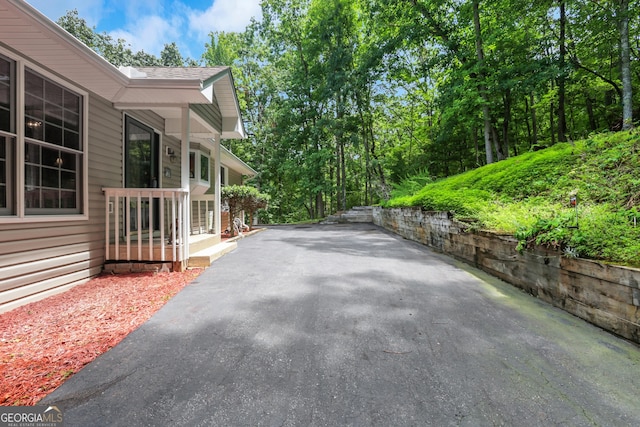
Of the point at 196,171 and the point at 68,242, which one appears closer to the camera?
the point at 68,242

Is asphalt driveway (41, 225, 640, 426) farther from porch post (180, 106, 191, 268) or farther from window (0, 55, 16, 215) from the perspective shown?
window (0, 55, 16, 215)

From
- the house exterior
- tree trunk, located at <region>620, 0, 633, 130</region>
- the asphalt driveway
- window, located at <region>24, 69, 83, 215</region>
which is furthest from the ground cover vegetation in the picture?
window, located at <region>24, 69, 83, 215</region>

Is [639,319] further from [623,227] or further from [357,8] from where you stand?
[357,8]

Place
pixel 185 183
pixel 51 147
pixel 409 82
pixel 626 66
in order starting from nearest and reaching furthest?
pixel 51 147, pixel 185 183, pixel 626 66, pixel 409 82

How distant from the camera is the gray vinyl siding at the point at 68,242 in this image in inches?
111

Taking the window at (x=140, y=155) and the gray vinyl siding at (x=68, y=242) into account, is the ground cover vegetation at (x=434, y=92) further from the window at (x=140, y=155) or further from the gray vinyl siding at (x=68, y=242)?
the window at (x=140, y=155)

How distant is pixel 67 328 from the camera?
237 centimetres

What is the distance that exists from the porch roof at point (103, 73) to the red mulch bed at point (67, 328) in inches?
107

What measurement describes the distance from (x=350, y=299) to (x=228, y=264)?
2.63 meters

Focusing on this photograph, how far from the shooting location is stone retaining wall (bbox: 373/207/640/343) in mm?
2078

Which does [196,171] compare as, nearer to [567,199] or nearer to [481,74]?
[567,199]

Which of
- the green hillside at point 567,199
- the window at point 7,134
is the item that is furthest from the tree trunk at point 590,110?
the window at point 7,134

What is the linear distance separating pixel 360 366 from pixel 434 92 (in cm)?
1797

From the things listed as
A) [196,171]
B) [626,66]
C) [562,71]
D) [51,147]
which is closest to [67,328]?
[51,147]
